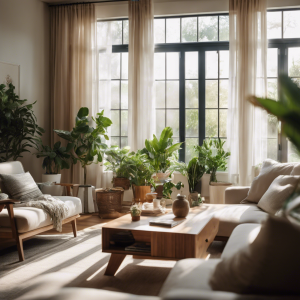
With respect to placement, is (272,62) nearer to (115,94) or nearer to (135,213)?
(115,94)

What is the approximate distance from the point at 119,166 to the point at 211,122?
1701 mm

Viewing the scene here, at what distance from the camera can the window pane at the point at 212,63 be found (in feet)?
20.4

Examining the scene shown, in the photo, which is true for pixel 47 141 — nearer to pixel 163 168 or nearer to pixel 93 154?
pixel 93 154

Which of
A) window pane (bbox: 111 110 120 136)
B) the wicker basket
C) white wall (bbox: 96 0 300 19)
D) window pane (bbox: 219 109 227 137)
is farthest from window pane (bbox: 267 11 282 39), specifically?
the wicker basket

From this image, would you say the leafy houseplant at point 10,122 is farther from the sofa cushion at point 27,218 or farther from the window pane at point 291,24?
the window pane at point 291,24

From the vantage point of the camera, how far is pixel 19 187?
4.07 meters

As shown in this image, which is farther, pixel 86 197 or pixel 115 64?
pixel 115 64

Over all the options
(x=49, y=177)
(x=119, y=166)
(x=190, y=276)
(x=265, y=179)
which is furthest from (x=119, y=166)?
(x=190, y=276)

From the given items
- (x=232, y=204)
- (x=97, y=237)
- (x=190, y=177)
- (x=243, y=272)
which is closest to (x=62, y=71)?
(x=190, y=177)

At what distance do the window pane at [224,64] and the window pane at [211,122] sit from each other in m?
0.60

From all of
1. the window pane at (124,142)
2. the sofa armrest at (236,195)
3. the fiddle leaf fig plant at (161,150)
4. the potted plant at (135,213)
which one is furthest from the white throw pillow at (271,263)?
the window pane at (124,142)

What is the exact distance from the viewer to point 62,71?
650 centimetres

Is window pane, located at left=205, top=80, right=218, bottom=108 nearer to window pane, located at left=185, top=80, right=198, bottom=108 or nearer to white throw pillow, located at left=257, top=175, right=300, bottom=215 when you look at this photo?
window pane, located at left=185, top=80, right=198, bottom=108

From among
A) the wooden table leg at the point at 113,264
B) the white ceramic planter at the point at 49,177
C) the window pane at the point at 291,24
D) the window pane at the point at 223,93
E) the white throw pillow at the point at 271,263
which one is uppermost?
the window pane at the point at 291,24
